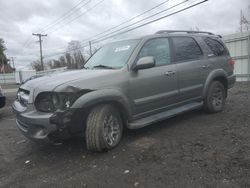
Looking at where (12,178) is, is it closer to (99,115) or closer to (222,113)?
(99,115)

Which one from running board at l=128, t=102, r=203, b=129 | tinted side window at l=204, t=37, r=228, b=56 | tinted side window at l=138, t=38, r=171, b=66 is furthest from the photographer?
tinted side window at l=204, t=37, r=228, b=56

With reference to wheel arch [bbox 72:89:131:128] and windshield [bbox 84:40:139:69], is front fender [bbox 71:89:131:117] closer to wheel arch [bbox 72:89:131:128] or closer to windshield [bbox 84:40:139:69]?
wheel arch [bbox 72:89:131:128]

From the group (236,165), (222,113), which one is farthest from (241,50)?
(236,165)

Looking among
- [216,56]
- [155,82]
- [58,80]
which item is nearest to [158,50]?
[155,82]

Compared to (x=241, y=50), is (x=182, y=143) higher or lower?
lower

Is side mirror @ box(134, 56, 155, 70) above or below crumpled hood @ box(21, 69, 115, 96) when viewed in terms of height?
above

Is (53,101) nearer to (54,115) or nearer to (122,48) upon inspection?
(54,115)

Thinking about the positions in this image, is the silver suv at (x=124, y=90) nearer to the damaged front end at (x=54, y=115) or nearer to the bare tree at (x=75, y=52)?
the damaged front end at (x=54, y=115)

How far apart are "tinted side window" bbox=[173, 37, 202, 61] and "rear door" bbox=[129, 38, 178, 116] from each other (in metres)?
0.25

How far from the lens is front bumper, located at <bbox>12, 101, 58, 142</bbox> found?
3.86m

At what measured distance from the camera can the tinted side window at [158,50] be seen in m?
5.01

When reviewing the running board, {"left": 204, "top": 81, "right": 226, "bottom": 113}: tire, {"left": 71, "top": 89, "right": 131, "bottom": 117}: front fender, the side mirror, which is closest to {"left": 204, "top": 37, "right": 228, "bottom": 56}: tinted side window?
{"left": 204, "top": 81, "right": 226, "bottom": 113}: tire

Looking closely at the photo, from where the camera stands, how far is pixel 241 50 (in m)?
13.6

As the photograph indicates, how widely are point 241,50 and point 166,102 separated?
1001 centimetres
